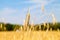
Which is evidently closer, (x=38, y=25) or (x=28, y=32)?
(x=28, y=32)

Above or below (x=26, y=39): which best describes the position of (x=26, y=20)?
above

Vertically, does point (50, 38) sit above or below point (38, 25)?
below

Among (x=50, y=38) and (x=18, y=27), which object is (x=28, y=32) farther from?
(x=50, y=38)

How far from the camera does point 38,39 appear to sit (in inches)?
61.9

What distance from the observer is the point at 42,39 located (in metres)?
1.60

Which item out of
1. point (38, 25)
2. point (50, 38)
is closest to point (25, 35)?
point (38, 25)

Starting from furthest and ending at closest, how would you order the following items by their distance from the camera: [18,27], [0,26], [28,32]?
1. [0,26]
2. [18,27]
3. [28,32]

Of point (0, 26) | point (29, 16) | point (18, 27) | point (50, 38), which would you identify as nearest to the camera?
point (29, 16)

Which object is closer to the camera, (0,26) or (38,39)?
(38,39)

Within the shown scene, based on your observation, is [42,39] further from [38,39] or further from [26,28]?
[26,28]

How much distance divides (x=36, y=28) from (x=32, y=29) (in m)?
0.08

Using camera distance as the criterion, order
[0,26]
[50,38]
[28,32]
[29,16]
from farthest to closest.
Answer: [50,38] < [0,26] < [28,32] < [29,16]

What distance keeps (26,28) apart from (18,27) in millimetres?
177

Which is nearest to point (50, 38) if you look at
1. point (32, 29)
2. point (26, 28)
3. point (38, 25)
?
point (38, 25)
